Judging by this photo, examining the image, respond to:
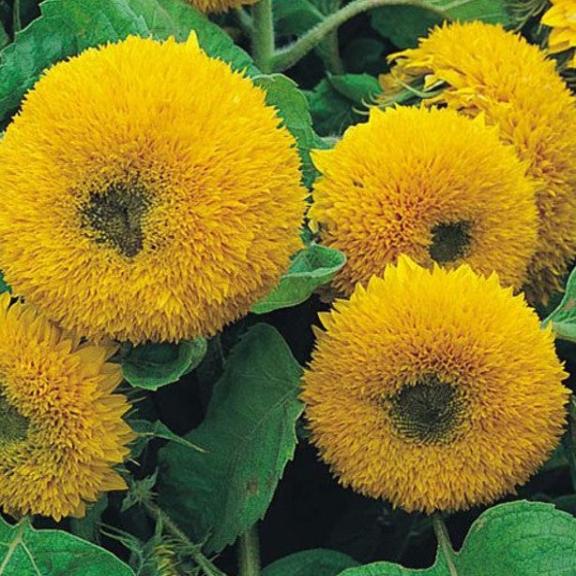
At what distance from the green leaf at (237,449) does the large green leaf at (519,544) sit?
0.33ft

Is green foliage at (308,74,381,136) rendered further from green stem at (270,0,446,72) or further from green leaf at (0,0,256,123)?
green leaf at (0,0,256,123)

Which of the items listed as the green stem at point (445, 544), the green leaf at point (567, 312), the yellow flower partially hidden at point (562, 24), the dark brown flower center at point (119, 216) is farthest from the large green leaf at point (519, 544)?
the yellow flower partially hidden at point (562, 24)

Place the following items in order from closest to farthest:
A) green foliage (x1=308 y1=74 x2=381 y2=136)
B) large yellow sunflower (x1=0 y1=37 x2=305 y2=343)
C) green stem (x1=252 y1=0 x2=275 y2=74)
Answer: large yellow sunflower (x1=0 y1=37 x2=305 y2=343)
green stem (x1=252 y1=0 x2=275 y2=74)
green foliage (x1=308 y1=74 x2=381 y2=136)

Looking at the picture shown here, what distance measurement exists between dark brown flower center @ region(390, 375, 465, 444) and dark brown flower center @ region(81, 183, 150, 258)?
0.70ft

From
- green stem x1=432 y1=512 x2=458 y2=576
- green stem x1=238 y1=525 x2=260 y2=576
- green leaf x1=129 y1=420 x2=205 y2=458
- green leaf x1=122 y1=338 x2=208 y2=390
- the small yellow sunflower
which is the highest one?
the small yellow sunflower

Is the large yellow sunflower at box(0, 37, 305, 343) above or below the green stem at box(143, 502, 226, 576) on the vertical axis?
above

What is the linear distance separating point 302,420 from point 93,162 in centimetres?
28

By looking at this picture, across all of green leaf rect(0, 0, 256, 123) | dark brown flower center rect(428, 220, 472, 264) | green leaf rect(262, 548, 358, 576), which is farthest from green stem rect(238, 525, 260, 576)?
green leaf rect(0, 0, 256, 123)

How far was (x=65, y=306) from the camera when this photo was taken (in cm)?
81

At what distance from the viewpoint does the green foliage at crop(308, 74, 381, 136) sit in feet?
4.09

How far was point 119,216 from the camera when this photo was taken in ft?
2.63

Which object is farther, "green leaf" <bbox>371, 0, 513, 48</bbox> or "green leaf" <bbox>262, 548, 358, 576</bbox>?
"green leaf" <bbox>371, 0, 513, 48</bbox>

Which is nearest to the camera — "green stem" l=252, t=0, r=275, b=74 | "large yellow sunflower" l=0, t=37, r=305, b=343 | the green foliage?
"large yellow sunflower" l=0, t=37, r=305, b=343

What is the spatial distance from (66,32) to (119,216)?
0.82 ft
